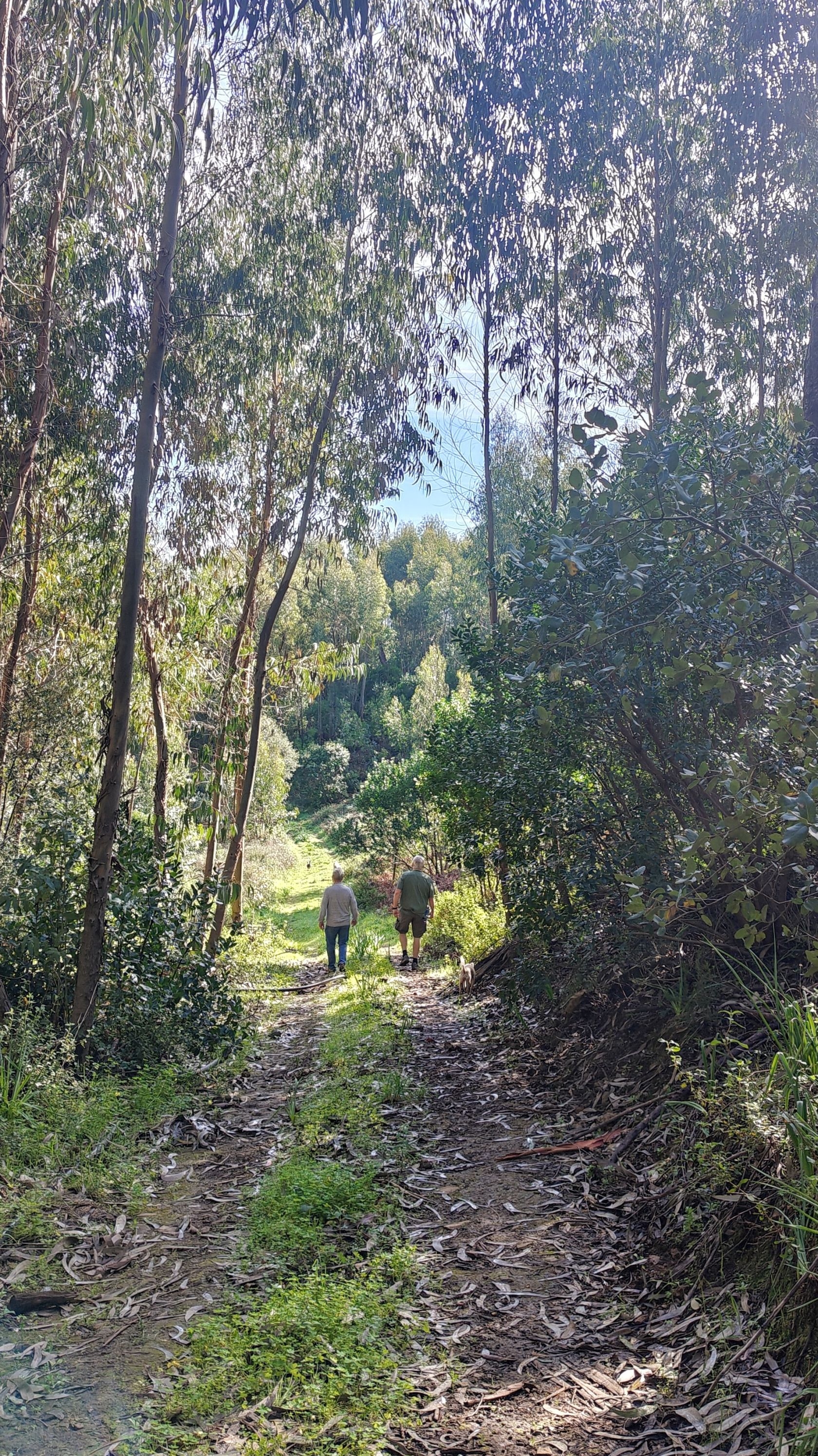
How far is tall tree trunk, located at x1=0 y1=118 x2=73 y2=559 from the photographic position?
987 centimetres

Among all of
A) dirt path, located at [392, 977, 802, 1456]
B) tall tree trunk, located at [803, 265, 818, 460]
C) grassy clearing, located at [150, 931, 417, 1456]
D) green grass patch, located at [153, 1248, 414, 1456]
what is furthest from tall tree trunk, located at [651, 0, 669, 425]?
green grass patch, located at [153, 1248, 414, 1456]

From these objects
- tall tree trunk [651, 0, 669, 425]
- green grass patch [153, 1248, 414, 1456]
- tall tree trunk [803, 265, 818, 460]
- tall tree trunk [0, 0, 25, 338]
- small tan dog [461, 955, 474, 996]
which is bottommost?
small tan dog [461, 955, 474, 996]

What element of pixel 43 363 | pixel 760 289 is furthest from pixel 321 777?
pixel 43 363

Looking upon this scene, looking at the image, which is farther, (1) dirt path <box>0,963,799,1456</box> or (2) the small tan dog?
(2) the small tan dog

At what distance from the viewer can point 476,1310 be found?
3816 mm

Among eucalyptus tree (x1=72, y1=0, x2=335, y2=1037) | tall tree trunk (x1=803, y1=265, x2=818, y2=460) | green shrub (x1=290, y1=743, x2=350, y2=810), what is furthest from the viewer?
green shrub (x1=290, y1=743, x2=350, y2=810)

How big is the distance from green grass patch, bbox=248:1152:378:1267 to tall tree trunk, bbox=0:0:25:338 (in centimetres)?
550

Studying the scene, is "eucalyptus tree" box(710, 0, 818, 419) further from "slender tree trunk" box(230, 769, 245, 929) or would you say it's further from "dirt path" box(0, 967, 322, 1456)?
"dirt path" box(0, 967, 322, 1456)

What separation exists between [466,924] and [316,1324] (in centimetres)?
974

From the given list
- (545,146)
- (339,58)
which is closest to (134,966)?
(339,58)

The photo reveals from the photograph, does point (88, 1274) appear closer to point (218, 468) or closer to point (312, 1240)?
point (312, 1240)

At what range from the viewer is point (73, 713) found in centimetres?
1470

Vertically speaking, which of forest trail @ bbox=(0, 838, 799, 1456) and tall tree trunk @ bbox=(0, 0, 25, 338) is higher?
tall tree trunk @ bbox=(0, 0, 25, 338)

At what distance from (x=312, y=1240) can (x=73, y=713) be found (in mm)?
11618
